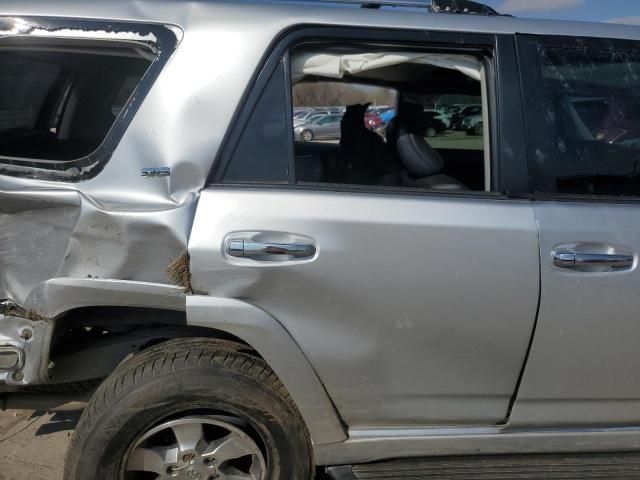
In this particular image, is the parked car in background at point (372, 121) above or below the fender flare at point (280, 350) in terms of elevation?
above

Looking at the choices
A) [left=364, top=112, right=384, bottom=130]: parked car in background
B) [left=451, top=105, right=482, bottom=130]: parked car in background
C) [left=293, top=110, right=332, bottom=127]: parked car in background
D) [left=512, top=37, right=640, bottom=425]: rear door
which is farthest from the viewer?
[left=364, top=112, right=384, bottom=130]: parked car in background

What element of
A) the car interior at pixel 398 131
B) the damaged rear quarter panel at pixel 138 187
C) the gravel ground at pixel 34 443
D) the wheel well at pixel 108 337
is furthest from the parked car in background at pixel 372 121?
the gravel ground at pixel 34 443

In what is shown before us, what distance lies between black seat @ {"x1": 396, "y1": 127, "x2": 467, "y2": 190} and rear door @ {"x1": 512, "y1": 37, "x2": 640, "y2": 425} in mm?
495

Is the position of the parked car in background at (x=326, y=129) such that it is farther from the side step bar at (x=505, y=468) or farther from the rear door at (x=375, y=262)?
the side step bar at (x=505, y=468)

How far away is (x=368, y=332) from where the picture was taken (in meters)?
2.14

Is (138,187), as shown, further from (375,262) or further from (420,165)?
(420,165)

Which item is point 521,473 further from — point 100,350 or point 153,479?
point 100,350

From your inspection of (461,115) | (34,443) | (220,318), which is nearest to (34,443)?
(34,443)

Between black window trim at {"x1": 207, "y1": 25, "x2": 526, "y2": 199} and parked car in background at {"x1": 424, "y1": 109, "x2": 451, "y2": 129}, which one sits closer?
black window trim at {"x1": 207, "y1": 25, "x2": 526, "y2": 199}

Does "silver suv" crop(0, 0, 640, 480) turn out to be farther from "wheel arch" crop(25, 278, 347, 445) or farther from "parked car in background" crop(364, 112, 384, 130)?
"parked car in background" crop(364, 112, 384, 130)

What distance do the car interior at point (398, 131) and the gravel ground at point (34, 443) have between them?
1999mm

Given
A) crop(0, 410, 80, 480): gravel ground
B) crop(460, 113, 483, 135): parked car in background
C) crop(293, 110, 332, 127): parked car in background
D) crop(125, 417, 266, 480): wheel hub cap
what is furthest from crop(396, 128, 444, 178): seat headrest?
crop(0, 410, 80, 480): gravel ground

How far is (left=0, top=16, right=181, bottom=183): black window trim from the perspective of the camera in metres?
2.11

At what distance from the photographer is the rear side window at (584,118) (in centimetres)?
227
